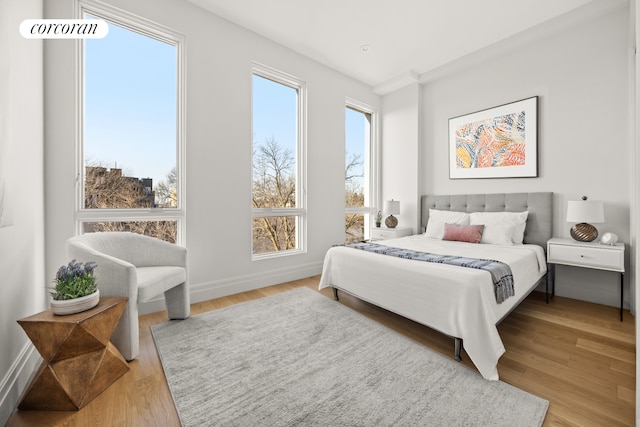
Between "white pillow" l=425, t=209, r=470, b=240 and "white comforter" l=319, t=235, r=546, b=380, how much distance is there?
1.99 ft

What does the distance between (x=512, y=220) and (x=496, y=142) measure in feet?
3.64

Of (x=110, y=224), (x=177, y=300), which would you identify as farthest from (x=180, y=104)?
(x=177, y=300)

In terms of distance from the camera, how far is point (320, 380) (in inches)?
65.3

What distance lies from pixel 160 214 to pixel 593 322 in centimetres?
421

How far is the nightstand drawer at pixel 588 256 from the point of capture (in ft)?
8.12

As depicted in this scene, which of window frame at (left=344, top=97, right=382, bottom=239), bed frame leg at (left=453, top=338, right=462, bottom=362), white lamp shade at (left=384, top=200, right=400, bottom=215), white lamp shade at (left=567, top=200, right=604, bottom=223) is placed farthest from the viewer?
window frame at (left=344, top=97, right=382, bottom=239)

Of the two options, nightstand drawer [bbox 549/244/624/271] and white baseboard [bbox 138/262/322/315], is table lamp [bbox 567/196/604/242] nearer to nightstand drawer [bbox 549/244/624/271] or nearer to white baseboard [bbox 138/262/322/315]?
nightstand drawer [bbox 549/244/624/271]

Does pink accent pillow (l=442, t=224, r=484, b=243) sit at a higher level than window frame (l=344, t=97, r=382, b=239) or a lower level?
lower

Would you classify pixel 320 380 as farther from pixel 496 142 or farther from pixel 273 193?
pixel 496 142

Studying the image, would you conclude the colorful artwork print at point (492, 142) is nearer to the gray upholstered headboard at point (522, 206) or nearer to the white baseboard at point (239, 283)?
the gray upholstered headboard at point (522, 206)

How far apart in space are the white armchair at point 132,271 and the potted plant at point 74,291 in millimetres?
178

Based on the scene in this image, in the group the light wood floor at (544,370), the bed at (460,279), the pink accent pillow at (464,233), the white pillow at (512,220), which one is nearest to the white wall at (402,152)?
the bed at (460,279)

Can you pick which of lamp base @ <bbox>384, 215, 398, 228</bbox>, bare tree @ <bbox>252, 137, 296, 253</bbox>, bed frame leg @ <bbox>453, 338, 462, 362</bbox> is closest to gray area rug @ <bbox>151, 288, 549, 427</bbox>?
bed frame leg @ <bbox>453, 338, 462, 362</bbox>

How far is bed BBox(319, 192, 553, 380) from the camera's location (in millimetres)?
1737
